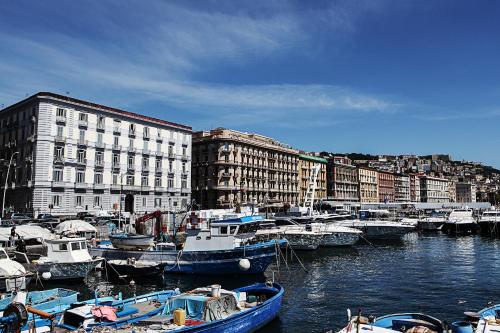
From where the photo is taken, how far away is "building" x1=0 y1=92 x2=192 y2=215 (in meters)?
68.4

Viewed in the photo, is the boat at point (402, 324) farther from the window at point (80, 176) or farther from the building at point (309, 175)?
the building at point (309, 175)

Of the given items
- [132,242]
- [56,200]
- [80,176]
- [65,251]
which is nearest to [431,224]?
[132,242]

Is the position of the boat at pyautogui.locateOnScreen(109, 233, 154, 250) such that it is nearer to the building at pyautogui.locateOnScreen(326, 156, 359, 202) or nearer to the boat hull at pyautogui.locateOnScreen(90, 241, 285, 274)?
the boat hull at pyautogui.locateOnScreen(90, 241, 285, 274)

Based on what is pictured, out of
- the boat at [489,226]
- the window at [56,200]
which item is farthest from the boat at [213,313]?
the boat at [489,226]

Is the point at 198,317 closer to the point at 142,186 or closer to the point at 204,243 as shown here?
the point at 204,243

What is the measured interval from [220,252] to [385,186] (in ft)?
487

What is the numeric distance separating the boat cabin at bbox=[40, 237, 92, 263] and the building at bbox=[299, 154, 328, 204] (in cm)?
9609

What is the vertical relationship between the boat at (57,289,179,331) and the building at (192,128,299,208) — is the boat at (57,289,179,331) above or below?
below

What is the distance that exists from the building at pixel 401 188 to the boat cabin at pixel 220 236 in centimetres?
15190

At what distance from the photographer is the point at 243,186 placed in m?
104

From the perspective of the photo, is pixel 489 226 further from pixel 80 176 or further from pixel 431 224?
pixel 80 176

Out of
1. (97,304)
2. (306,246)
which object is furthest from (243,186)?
(97,304)

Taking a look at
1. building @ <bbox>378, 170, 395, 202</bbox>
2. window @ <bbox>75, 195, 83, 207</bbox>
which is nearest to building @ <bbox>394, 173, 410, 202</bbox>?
building @ <bbox>378, 170, 395, 202</bbox>

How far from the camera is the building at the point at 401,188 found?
182 meters
